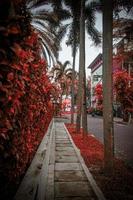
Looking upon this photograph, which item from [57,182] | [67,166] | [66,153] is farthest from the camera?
[66,153]

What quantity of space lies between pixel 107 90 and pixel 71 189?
2965 mm

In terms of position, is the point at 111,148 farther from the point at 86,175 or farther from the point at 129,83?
the point at 129,83

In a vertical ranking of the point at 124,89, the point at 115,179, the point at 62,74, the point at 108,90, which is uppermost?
the point at 62,74

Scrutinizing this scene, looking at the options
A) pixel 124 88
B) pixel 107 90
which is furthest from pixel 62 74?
pixel 107 90

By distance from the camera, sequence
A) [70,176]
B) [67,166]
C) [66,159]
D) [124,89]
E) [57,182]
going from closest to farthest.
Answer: [57,182] → [70,176] → [67,166] → [66,159] → [124,89]

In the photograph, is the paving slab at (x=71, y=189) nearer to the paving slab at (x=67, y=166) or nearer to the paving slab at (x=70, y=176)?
the paving slab at (x=70, y=176)

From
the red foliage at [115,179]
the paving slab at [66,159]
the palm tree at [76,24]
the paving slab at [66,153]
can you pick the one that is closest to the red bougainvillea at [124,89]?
the palm tree at [76,24]

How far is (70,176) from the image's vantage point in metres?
7.52

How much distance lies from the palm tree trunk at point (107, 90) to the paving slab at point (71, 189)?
5.23 ft

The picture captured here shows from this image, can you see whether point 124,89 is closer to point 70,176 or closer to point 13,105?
point 70,176

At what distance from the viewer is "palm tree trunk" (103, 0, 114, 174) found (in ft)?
27.2

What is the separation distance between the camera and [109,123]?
27.1 feet

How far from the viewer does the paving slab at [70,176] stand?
23.7 feet

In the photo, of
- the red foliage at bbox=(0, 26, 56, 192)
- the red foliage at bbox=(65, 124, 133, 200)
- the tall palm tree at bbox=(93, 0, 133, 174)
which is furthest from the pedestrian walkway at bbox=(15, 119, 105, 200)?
the tall palm tree at bbox=(93, 0, 133, 174)
